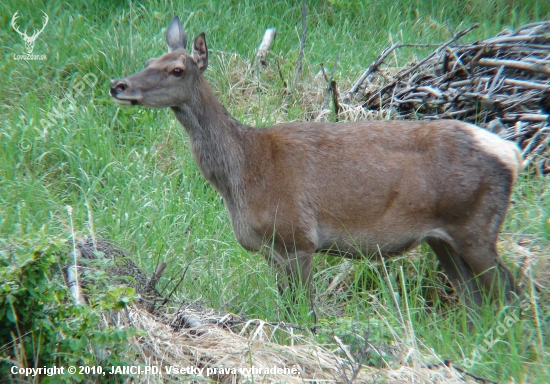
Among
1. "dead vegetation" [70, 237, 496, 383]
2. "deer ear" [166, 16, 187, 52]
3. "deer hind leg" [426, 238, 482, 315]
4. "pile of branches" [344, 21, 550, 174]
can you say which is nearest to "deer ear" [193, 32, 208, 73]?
"deer ear" [166, 16, 187, 52]

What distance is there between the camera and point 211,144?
5680 mm

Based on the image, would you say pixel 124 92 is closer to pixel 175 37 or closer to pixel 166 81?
pixel 166 81

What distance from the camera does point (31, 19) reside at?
9297 millimetres

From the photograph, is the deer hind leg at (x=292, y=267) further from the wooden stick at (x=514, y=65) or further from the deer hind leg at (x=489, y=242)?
the wooden stick at (x=514, y=65)

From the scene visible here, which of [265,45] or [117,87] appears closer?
[117,87]

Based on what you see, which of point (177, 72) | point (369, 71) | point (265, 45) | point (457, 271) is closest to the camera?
point (177, 72)

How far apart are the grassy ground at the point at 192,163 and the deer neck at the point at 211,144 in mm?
633

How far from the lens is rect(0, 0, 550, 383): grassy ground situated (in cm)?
499

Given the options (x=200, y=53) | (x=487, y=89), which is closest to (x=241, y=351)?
(x=200, y=53)

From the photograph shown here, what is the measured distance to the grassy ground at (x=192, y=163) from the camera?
499 cm

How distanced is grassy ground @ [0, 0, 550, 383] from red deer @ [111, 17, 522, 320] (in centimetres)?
31

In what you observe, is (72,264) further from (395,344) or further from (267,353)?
(395,344)

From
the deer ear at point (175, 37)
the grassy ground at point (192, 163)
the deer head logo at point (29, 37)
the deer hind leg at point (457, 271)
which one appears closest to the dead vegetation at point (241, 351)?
the grassy ground at point (192, 163)

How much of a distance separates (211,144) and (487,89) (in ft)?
10.0
